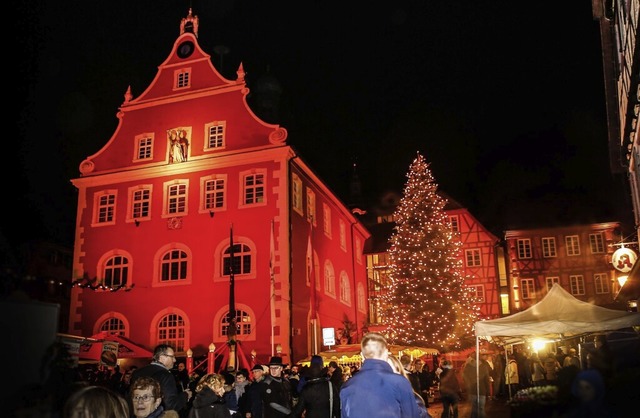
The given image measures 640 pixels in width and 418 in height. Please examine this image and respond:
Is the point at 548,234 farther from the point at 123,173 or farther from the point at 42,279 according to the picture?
the point at 42,279

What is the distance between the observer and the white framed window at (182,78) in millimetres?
30453

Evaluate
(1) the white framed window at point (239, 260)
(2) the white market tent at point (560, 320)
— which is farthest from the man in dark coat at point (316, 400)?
(1) the white framed window at point (239, 260)

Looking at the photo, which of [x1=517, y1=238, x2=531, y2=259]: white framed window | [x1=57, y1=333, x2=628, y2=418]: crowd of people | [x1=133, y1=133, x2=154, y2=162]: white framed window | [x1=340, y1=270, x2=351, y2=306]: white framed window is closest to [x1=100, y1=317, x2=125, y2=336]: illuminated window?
[x1=133, y1=133, x2=154, y2=162]: white framed window

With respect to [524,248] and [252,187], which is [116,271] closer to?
[252,187]

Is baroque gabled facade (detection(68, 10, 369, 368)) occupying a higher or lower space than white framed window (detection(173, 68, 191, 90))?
lower

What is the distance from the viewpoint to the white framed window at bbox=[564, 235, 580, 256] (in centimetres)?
4547

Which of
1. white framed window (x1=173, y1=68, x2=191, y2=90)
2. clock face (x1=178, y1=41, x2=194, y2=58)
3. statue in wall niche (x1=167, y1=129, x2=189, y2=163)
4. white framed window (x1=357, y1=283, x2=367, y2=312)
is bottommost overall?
white framed window (x1=357, y1=283, x2=367, y2=312)

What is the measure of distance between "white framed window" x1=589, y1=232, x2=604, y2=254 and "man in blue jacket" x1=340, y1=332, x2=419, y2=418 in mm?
44525

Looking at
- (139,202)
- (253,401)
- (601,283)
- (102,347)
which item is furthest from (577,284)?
(253,401)

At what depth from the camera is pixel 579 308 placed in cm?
1338

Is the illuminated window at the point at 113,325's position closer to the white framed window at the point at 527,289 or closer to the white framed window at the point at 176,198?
the white framed window at the point at 176,198

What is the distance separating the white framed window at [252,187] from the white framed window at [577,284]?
91.9 feet

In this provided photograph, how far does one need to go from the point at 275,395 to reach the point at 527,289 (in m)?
39.8

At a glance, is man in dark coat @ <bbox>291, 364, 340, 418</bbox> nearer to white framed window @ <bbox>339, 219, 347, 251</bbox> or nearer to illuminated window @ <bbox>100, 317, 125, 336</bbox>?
illuminated window @ <bbox>100, 317, 125, 336</bbox>
